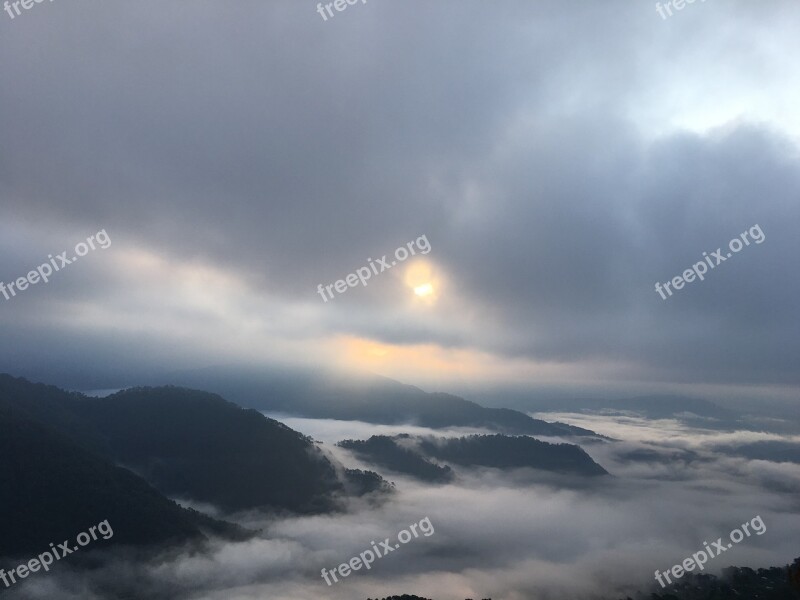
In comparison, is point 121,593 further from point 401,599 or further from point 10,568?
point 401,599

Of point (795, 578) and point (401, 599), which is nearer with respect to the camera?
point (795, 578)

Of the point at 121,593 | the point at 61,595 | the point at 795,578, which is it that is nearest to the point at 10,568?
the point at 61,595

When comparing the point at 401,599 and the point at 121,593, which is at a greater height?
the point at 121,593

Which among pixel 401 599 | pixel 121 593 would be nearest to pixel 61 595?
pixel 121 593

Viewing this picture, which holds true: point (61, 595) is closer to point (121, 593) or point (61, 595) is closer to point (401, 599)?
point (121, 593)

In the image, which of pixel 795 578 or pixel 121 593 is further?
pixel 121 593

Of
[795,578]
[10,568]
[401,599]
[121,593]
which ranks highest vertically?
[10,568]

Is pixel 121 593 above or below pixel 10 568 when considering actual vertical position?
below

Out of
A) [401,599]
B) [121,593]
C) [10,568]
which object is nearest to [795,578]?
[401,599]
